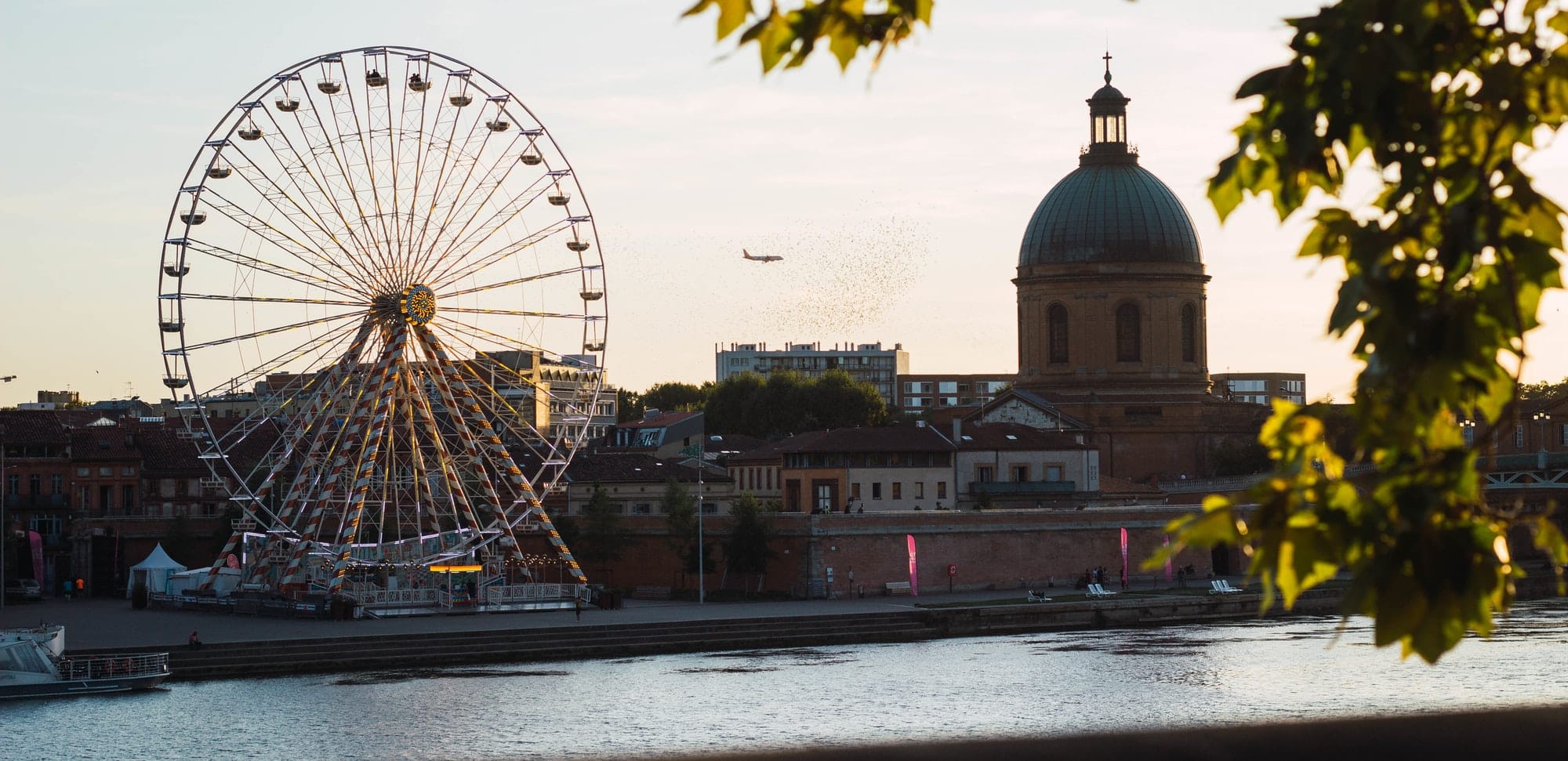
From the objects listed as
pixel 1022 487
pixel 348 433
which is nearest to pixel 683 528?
pixel 348 433

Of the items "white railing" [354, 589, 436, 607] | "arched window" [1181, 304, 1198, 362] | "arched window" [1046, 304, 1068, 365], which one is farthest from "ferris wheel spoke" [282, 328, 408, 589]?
"arched window" [1181, 304, 1198, 362]

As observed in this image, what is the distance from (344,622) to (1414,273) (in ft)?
172

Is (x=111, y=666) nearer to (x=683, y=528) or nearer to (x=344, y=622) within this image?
(x=344, y=622)

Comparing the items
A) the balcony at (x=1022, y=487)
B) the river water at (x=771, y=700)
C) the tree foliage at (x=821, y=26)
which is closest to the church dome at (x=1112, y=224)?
the balcony at (x=1022, y=487)

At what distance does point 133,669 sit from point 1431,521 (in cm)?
4337

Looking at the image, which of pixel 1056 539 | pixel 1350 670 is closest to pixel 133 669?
pixel 1350 670

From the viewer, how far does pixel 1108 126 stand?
97438 mm

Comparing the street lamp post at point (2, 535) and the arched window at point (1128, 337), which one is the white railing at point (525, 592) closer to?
the street lamp post at point (2, 535)

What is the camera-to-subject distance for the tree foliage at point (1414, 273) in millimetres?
4844

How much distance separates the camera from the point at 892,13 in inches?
224

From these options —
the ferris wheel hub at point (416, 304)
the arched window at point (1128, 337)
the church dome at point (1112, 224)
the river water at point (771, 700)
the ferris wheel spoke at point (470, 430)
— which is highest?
the church dome at point (1112, 224)

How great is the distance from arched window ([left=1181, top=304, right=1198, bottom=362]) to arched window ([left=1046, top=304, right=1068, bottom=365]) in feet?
17.1

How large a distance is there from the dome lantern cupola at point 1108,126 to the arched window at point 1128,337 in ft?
25.0

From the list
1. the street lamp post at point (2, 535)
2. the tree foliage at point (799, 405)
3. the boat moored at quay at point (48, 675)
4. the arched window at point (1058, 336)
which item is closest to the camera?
the boat moored at quay at point (48, 675)
